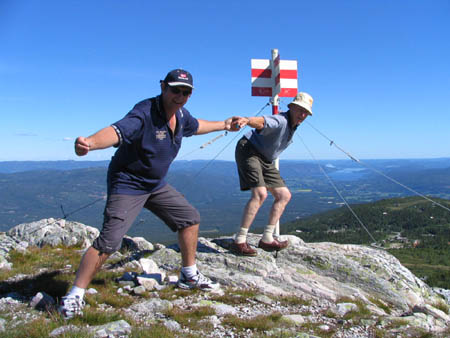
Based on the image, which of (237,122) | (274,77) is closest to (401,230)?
(274,77)

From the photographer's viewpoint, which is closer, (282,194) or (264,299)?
(264,299)

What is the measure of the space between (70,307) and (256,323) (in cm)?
239

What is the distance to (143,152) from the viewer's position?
15.5 ft

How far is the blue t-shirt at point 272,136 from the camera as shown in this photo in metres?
6.71

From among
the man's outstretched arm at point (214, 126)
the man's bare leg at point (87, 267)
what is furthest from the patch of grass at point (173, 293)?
the man's outstretched arm at point (214, 126)

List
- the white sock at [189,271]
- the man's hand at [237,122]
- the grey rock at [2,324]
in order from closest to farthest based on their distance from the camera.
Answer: the grey rock at [2,324] → the white sock at [189,271] → the man's hand at [237,122]

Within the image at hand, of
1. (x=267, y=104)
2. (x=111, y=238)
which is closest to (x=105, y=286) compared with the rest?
(x=111, y=238)

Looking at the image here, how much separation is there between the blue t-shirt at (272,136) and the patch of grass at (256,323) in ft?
11.2

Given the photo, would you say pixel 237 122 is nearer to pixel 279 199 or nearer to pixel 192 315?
pixel 279 199

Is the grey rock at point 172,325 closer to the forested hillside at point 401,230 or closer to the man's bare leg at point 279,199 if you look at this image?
the man's bare leg at point 279,199

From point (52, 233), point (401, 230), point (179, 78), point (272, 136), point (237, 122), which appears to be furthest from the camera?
point (401, 230)

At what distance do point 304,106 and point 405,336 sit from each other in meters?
4.18

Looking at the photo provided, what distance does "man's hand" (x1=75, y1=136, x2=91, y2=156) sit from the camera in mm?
3746

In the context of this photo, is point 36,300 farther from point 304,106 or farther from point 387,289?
point 387,289
